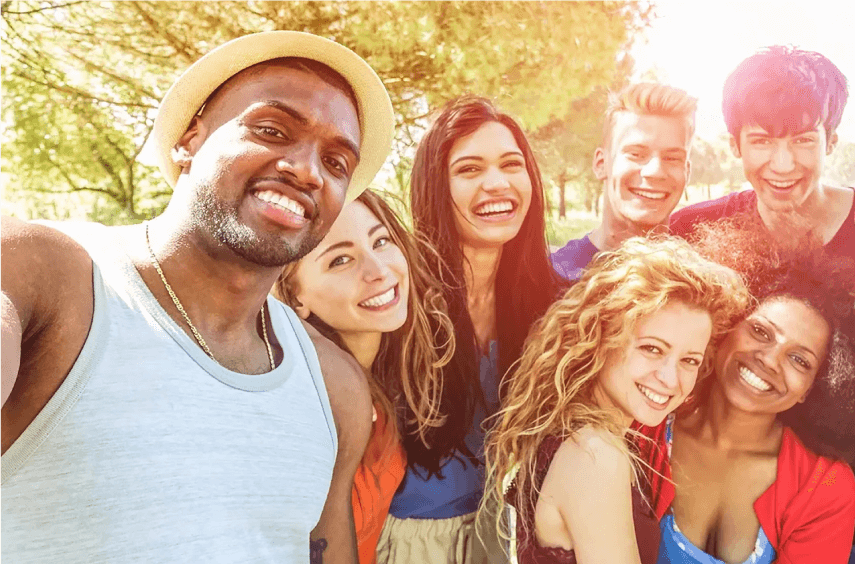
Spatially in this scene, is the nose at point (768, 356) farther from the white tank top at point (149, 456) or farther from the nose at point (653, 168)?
the white tank top at point (149, 456)

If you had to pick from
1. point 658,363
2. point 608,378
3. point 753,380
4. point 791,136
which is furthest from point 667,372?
point 791,136

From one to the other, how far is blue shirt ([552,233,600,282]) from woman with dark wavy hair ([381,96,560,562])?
4 centimetres

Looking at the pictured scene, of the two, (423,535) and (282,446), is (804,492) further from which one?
(282,446)

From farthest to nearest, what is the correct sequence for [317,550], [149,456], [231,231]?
1. [317,550]
2. [231,231]
3. [149,456]

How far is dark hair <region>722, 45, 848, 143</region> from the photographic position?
238 centimetres

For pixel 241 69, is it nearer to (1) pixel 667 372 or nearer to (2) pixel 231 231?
(2) pixel 231 231

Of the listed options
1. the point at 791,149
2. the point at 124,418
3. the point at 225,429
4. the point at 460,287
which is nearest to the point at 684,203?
the point at 791,149

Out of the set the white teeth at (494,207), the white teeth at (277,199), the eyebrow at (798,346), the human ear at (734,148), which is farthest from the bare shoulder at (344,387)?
the human ear at (734,148)

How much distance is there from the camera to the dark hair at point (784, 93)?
2.38 metres

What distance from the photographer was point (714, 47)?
243 cm

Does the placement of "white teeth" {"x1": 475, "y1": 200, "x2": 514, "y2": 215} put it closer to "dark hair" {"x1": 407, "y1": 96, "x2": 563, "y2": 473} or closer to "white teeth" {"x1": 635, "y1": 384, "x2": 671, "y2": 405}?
"dark hair" {"x1": 407, "y1": 96, "x2": 563, "y2": 473}

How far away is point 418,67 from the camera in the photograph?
99.0 inches

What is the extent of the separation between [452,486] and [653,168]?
1401 millimetres

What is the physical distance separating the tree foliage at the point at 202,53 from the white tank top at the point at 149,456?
894mm
